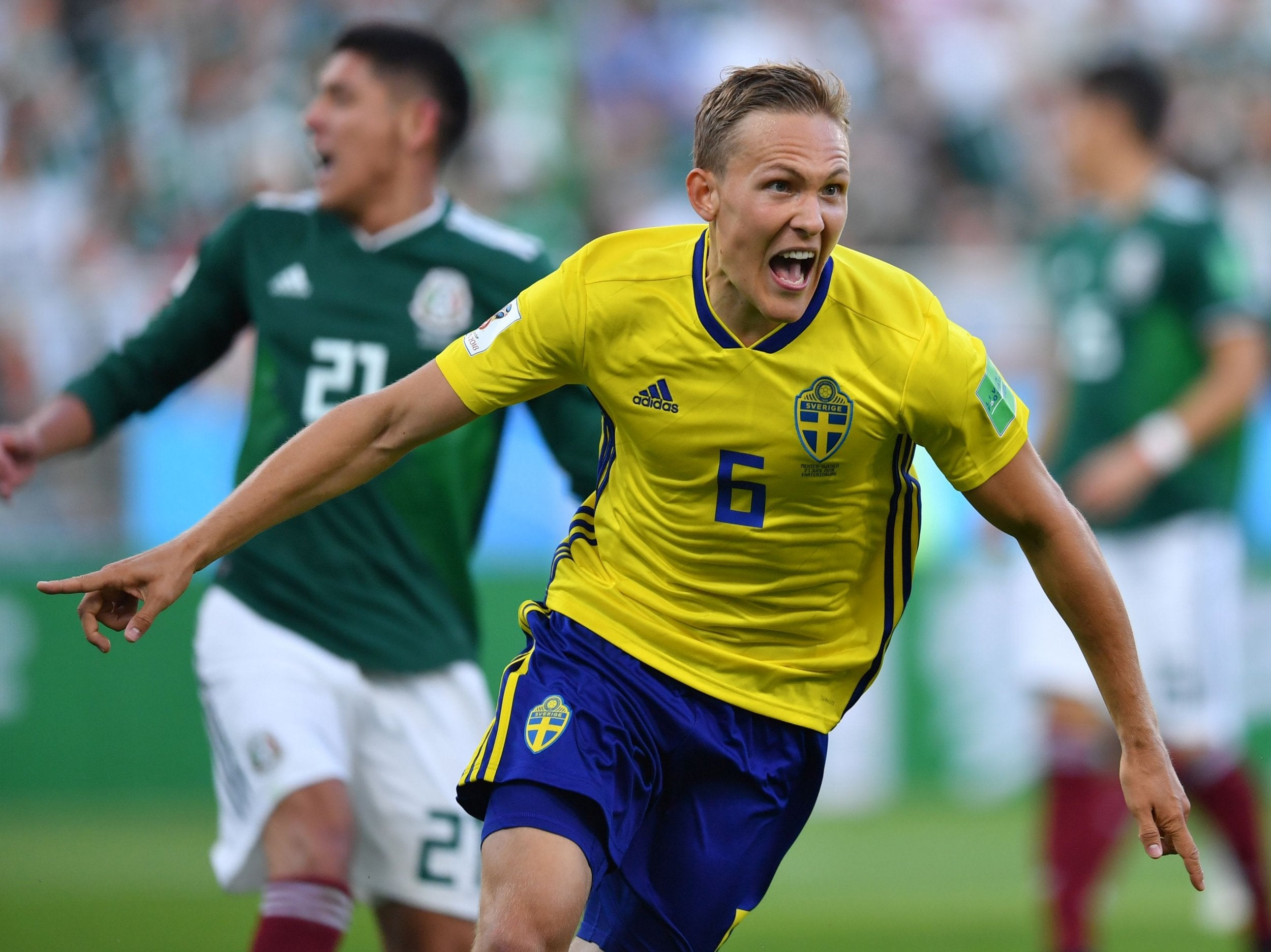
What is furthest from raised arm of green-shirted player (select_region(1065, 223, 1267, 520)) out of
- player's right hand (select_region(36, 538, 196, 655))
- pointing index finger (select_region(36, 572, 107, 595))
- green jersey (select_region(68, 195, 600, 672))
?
pointing index finger (select_region(36, 572, 107, 595))

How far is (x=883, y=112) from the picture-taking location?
47.1ft

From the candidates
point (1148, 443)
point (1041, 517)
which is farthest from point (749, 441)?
point (1148, 443)

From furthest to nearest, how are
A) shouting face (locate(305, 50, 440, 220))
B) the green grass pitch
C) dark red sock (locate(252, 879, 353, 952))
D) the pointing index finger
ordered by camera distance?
the green grass pitch, shouting face (locate(305, 50, 440, 220)), dark red sock (locate(252, 879, 353, 952)), the pointing index finger

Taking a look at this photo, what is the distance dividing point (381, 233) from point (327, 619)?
111cm

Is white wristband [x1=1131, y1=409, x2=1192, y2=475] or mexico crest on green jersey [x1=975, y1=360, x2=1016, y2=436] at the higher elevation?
white wristband [x1=1131, y1=409, x2=1192, y2=475]

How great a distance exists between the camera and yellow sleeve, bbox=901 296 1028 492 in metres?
3.65

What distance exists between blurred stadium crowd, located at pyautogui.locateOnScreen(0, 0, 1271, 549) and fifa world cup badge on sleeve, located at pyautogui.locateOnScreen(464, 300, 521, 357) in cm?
728

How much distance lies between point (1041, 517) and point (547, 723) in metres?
1.09

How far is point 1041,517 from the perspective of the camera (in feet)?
12.0

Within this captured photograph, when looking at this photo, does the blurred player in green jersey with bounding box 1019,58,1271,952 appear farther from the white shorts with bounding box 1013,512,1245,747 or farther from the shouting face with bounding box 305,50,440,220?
the shouting face with bounding box 305,50,440,220

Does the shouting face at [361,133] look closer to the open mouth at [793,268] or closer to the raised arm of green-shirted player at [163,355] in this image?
the raised arm of green-shirted player at [163,355]

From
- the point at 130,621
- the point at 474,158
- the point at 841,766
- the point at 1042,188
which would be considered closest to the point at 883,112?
the point at 1042,188

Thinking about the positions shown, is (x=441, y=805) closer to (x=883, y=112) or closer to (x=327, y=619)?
(x=327, y=619)

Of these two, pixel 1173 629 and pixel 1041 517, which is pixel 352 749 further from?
pixel 1173 629
